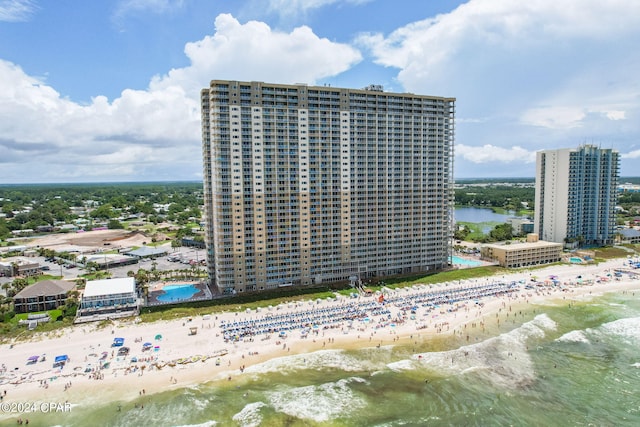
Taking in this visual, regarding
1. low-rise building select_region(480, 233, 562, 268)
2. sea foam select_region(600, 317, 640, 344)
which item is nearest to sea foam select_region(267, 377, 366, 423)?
sea foam select_region(600, 317, 640, 344)

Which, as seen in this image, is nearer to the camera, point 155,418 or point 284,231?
point 155,418

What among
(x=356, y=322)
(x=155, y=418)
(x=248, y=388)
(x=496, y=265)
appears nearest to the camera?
(x=155, y=418)

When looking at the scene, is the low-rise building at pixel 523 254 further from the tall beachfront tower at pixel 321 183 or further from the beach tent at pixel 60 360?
the beach tent at pixel 60 360

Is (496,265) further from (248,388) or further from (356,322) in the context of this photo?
(248,388)

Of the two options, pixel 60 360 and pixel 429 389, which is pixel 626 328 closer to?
pixel 429 389

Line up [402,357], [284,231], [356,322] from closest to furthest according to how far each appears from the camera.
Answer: [402,357], [356,322], [284,231]

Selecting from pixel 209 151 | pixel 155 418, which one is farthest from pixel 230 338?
pixel 209 151
